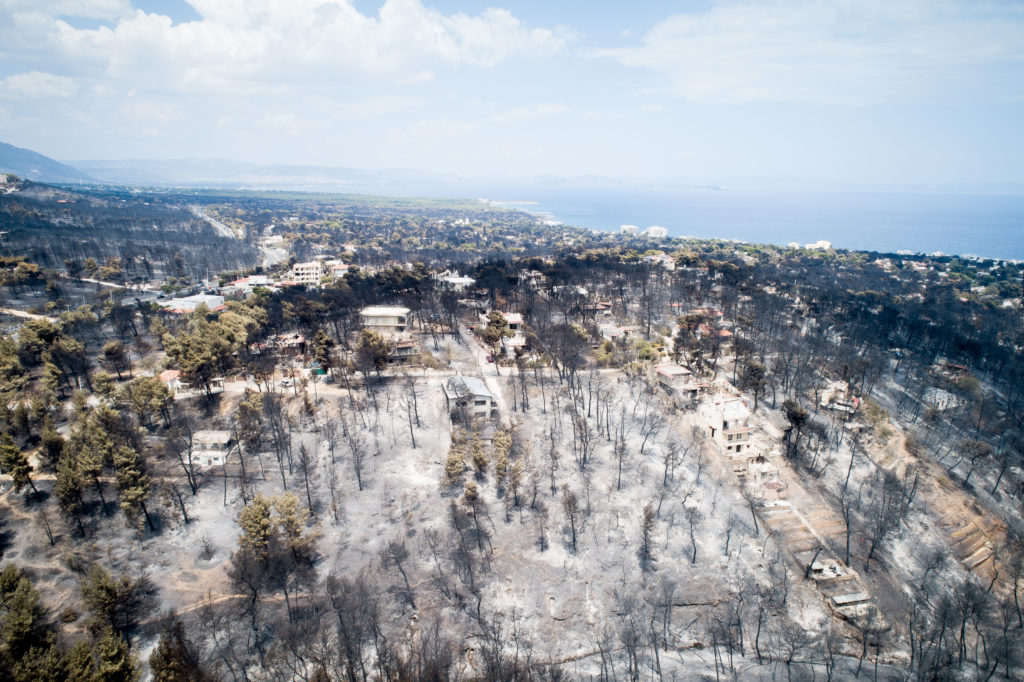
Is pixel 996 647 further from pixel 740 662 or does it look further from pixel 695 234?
pixel 695 234

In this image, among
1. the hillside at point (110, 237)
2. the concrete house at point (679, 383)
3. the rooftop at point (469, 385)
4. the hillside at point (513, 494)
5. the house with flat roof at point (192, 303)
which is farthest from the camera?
the hillside at point (110, 237)

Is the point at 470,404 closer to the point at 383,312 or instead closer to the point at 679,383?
the point at 679,383

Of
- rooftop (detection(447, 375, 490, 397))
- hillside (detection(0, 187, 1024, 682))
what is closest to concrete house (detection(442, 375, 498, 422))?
rooftop (detection(447, 375, 490, 397))

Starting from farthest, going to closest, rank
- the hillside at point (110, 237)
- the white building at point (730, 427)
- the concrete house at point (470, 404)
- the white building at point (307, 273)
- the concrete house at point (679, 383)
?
the hillside at point (110, 237) < the white building at point (307, 273) < the concrete house at point (679, 383) < the concrete house at point (470, 404) < the white building at point (730, 427)

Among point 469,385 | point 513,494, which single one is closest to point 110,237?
point 469,385

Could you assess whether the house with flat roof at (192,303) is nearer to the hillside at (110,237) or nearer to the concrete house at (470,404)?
the hillside at (110,237)

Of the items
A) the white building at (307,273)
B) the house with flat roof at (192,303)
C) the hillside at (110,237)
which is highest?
the hillside at (110,237)

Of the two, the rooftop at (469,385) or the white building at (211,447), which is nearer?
the white building at (211,447)

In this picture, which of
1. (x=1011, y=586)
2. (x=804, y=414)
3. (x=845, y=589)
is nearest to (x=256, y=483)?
(x=845, y=589)

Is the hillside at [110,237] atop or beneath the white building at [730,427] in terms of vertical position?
atop

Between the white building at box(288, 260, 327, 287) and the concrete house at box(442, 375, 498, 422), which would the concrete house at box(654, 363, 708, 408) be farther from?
the white building at box(288, 260, 327, 287)

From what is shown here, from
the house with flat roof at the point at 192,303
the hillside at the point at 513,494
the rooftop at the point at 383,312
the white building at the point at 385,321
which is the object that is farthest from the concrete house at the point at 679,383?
the house with flat roof at the point at 192,303
